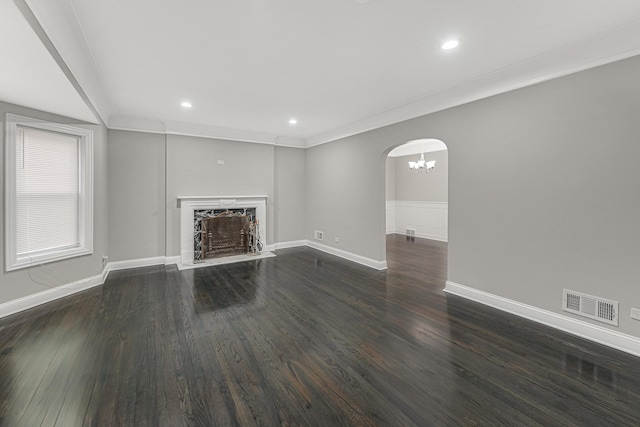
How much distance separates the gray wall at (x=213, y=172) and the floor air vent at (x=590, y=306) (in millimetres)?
5226

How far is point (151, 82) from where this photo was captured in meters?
3.40

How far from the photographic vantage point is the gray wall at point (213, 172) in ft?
17.5

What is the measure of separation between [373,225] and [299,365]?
322 centimetres

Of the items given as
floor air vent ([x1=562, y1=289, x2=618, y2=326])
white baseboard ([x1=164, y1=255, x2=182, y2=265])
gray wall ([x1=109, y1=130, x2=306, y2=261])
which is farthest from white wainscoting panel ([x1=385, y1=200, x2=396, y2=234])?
floor air vent ([x1=562, y1=289, x2=618, y2=326])

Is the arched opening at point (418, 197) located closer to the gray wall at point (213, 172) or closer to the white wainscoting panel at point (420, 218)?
the white wainscoting panel at point (420, 218)

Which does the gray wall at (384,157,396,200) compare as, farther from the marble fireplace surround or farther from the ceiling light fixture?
the marble fireplace surround

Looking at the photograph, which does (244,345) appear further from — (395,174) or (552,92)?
(395,174)

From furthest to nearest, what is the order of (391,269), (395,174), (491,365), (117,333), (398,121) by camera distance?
(395,174)
(391,269)
(398,121)
(117,333)
(491,365)

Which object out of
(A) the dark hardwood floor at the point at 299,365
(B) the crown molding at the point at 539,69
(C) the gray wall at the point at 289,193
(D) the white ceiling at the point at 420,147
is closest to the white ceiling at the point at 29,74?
(A) the dark hardwood floor at the point at 299,365

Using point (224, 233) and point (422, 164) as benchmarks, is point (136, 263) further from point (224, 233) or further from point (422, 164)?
point (422, 164)

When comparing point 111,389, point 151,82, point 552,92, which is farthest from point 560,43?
point 111,389

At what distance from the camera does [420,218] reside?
847 cm

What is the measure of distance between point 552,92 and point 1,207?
5.93 meters

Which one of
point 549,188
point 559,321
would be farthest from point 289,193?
point 559,321
